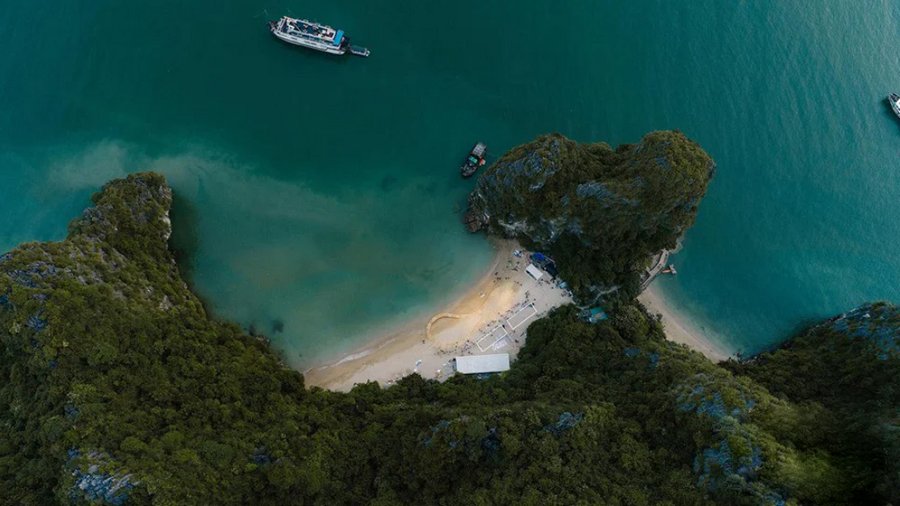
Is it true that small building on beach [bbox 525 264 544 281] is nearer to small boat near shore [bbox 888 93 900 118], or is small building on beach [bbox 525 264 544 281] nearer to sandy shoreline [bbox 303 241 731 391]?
sandy shoreline [bbox 303 241 731 391]

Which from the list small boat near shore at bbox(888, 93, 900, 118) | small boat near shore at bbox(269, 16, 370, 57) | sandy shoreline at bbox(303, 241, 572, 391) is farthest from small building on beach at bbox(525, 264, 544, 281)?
small boat near shore at bbox(888, 93, 900, 118)

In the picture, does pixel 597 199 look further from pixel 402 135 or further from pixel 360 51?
pixel 360 51

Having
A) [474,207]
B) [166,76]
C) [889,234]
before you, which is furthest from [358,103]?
[889,234]

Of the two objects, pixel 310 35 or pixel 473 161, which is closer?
pixel 473 161

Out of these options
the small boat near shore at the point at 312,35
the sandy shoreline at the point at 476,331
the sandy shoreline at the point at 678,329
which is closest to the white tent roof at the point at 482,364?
the sandy shoreline at the point at 476,331

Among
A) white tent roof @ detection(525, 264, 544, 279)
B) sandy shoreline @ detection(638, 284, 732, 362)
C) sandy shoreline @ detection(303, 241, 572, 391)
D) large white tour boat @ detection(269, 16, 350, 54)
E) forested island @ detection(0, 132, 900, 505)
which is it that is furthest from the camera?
large white tour boat @ detection(269, 16, 350, 54)

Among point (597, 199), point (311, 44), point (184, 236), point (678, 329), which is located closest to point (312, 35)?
point (311, 44)

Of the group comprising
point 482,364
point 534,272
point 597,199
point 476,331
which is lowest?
point 482,364
